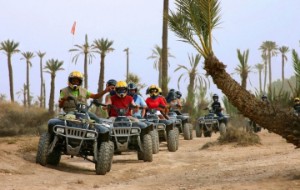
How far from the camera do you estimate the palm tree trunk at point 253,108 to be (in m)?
7.68

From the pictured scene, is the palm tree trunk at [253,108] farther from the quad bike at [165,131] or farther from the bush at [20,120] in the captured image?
the bush at [20,120]

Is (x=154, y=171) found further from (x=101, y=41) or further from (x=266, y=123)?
(x=101, y=41)

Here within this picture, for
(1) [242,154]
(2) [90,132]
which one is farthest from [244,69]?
(2) [90,132]

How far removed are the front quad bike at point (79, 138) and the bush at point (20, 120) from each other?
23.1 metres

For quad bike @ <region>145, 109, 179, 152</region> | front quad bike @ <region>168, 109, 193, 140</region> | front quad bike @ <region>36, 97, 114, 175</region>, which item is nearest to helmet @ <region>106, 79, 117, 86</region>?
front quad bike @ <region>36, 97, 114, 175</region>

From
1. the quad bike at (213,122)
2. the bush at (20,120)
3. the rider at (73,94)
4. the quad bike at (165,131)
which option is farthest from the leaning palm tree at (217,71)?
the bush at (20,120)

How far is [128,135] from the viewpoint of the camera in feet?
38.3

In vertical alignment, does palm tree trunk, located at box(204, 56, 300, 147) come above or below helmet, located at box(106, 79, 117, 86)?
below

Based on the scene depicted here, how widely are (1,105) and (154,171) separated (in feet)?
103

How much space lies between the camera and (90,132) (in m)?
9.91

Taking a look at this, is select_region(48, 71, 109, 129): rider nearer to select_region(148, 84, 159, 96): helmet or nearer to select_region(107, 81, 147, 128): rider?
select_region(107, 81, 147, 128): rider

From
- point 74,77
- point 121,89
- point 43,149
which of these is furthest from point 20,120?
point 43,149

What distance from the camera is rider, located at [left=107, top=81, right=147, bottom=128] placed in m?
12.0

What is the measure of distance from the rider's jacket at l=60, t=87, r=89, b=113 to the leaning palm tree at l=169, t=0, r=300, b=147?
2196mm
